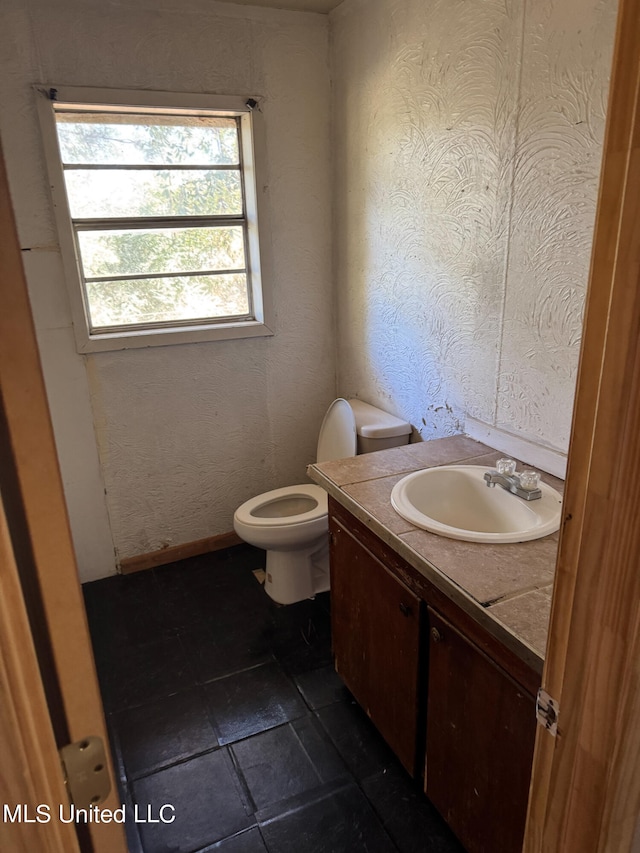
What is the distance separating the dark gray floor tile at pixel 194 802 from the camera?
5.17ft

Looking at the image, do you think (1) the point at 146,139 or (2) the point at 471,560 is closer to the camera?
(2) the point at 471,560

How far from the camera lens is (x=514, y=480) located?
1.63m

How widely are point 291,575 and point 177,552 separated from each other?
0.69 meters

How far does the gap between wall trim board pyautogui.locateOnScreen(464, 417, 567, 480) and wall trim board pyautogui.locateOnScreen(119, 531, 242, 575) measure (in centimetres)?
148

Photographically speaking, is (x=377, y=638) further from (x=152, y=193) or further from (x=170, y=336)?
(x=152, y=193)

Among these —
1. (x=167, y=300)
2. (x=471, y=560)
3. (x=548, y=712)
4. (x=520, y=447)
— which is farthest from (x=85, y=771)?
(x=167, y=300)

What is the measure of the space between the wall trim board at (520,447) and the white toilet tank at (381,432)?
382mm

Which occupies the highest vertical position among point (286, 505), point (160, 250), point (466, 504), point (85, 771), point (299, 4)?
point (299, 4)

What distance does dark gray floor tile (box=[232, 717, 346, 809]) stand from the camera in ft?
5.59

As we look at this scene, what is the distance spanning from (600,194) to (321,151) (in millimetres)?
2397

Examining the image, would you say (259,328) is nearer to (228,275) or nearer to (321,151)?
(228,275)

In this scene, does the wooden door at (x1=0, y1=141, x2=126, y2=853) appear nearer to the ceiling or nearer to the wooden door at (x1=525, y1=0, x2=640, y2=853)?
the wooden door at (x1=525, y1=0, x2=640, y2=853)

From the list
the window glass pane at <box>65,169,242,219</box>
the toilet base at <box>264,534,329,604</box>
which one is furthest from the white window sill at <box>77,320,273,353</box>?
the toilet base at <box>264,534,329,604</box>

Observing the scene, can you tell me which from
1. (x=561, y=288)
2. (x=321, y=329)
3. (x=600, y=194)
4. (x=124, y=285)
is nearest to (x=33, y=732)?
(x=600, y=194)
